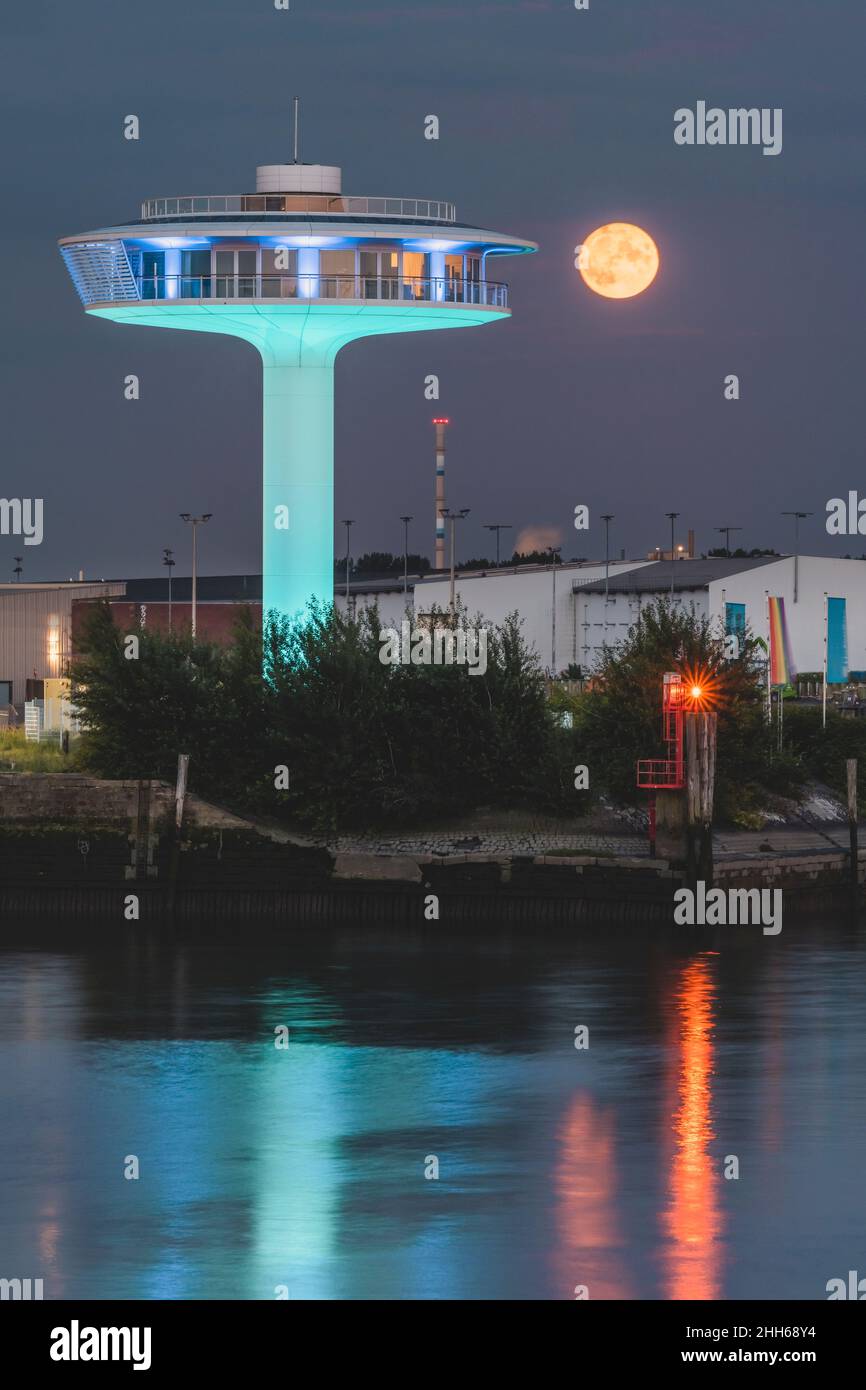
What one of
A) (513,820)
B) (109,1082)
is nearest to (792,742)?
(513,820)

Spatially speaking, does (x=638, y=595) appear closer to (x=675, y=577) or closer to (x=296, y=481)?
(x=675, y=577)

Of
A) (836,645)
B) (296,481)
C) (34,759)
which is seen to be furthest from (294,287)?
(836,645)

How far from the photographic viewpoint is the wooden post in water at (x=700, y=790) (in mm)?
54688

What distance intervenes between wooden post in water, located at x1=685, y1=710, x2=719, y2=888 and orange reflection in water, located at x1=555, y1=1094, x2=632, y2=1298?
20.2 meters

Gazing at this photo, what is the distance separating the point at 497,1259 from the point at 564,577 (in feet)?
316

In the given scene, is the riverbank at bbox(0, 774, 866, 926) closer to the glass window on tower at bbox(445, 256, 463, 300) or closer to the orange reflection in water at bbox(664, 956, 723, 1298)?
the orange reflection in water at bbox(664, 956, 723, 1298)

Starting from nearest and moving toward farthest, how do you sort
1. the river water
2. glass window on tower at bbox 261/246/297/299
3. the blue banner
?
the river water < glass window on tower at bbox 261/246/297/299 < the blue banner

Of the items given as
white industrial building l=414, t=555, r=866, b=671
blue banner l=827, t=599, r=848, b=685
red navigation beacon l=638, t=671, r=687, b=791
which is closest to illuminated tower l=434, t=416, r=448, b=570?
white industrial building l=414, t=555, r=866, b=671

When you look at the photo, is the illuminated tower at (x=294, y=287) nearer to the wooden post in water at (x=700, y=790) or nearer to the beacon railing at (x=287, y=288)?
the beacon railing at (x=287, y=288)

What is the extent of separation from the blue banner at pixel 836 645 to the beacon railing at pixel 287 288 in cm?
2811

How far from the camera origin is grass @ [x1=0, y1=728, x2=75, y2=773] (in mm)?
63531

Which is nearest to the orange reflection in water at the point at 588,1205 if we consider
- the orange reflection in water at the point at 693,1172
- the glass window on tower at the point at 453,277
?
the orange reflection in water at the point at 693,1172

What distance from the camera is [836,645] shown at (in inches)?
3620
